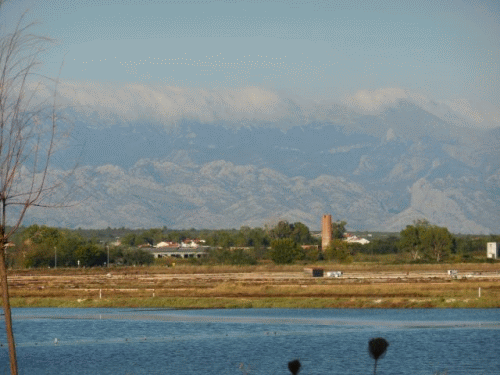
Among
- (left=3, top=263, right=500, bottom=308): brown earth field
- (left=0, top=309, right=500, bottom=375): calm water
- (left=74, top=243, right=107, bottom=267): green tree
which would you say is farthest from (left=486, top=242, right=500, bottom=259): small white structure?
(left=0, top=309, right=500, bottom=375): calm water

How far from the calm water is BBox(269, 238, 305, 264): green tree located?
80783mm

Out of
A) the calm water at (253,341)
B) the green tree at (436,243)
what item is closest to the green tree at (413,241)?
the green tree at (436,243)

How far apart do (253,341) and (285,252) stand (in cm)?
10106

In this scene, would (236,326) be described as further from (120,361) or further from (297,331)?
(120,361)

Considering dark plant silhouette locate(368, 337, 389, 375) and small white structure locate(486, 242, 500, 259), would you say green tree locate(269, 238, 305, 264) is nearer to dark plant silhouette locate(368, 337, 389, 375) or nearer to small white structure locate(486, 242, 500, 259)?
small white structure locate(486, 242, 500, 259)

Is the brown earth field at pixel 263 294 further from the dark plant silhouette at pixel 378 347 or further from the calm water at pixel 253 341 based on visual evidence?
the dark plant silhouette at pixel 378 347

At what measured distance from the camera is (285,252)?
148 metres

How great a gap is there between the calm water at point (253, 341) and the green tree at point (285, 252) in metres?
80.8

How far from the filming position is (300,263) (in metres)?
145

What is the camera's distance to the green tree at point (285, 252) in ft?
483

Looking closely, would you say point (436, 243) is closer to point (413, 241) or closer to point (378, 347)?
point (413, 241)

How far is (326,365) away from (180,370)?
18.1ft

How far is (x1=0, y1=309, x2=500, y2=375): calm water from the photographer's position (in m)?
38.6

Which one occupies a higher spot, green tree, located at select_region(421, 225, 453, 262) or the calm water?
green tree, located at select_region(421, 225, 453, 262)
